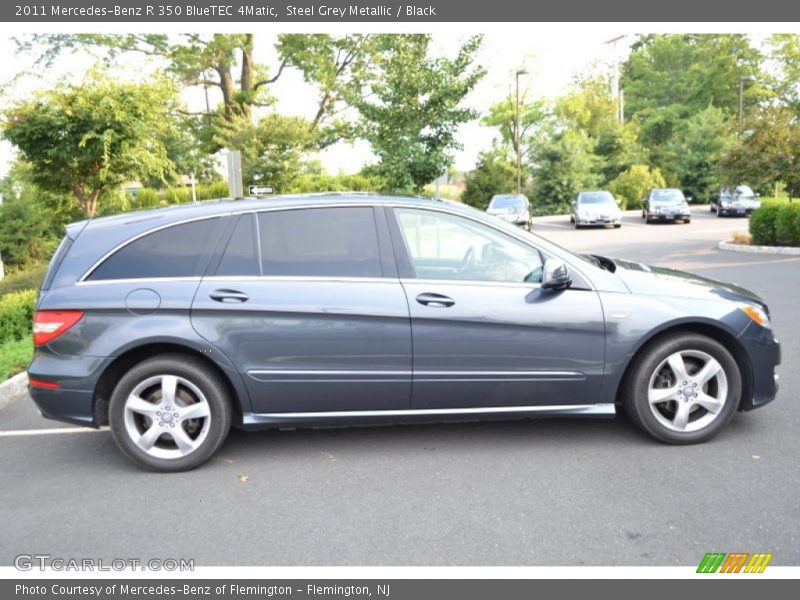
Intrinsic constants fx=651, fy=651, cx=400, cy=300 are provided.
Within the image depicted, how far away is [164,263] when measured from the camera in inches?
161

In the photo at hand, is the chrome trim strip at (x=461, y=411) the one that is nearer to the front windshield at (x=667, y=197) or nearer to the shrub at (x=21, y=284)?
the shrub at (x=21, y=284)

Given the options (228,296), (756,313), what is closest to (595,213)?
(756,313)

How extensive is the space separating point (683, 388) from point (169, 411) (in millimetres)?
3253

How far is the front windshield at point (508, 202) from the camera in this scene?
925 inches

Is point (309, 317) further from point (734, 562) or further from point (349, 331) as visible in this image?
point (734, 562)

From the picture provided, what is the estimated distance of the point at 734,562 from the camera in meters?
3.00

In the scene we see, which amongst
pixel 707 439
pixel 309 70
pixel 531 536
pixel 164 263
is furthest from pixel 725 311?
pixel 309 70

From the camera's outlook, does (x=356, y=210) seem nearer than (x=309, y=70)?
Yes

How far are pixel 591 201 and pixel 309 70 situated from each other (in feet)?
48.2

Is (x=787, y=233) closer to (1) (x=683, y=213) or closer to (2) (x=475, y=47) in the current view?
(2) (x=475, y=47)

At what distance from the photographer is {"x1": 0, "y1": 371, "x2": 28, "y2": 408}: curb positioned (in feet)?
18.4

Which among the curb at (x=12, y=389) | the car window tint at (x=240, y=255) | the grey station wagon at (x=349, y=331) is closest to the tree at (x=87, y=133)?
the curb at (x=12, y=389)

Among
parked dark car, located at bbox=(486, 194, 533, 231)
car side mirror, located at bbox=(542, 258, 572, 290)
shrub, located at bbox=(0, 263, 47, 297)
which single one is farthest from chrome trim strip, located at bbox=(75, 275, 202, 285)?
parked dark car, located at bbox=(486, 194, 533, 231)

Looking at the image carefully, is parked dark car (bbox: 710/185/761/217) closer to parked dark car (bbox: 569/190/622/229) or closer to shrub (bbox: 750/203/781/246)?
parked dark car (bbox: 569/190/622/229)
